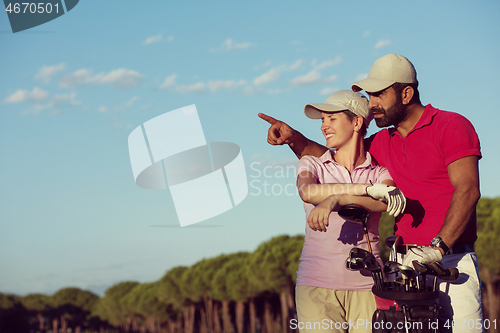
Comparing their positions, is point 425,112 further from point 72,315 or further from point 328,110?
point 72,315

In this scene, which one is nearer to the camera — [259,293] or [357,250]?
[357,250]

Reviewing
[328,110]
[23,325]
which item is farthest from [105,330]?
[328,110]

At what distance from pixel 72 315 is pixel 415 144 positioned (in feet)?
363

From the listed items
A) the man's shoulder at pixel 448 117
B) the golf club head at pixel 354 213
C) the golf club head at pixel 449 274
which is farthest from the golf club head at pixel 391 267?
the man's shoulder at pixel 448 117

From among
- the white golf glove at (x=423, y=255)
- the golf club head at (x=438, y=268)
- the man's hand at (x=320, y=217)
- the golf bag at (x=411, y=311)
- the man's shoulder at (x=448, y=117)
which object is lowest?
the golf bag at (x=411, y=311)

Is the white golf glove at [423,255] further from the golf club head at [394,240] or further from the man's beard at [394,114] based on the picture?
the man's beard at [394,114]

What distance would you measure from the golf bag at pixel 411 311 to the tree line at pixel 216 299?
2347 cm

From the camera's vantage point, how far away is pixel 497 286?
87.1 ft

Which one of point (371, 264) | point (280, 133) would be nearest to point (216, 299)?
point (280, 133)

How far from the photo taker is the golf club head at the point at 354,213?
3765 mm

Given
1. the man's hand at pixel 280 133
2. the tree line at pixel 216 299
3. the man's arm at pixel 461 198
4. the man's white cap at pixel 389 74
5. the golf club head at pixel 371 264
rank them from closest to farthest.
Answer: the golf club head at pixel 371 264, the man's arm at pixel 461 198, the man's white cap at pixel 389 74, the man's hand at pixel 280 133, the tree line at pixel 216 299

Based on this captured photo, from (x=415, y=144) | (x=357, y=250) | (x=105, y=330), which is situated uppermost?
(x=415, y=144)

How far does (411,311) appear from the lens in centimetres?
338

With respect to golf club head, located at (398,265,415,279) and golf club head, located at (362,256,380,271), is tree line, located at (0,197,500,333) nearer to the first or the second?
golf club head, located at (362,256,380,271)
